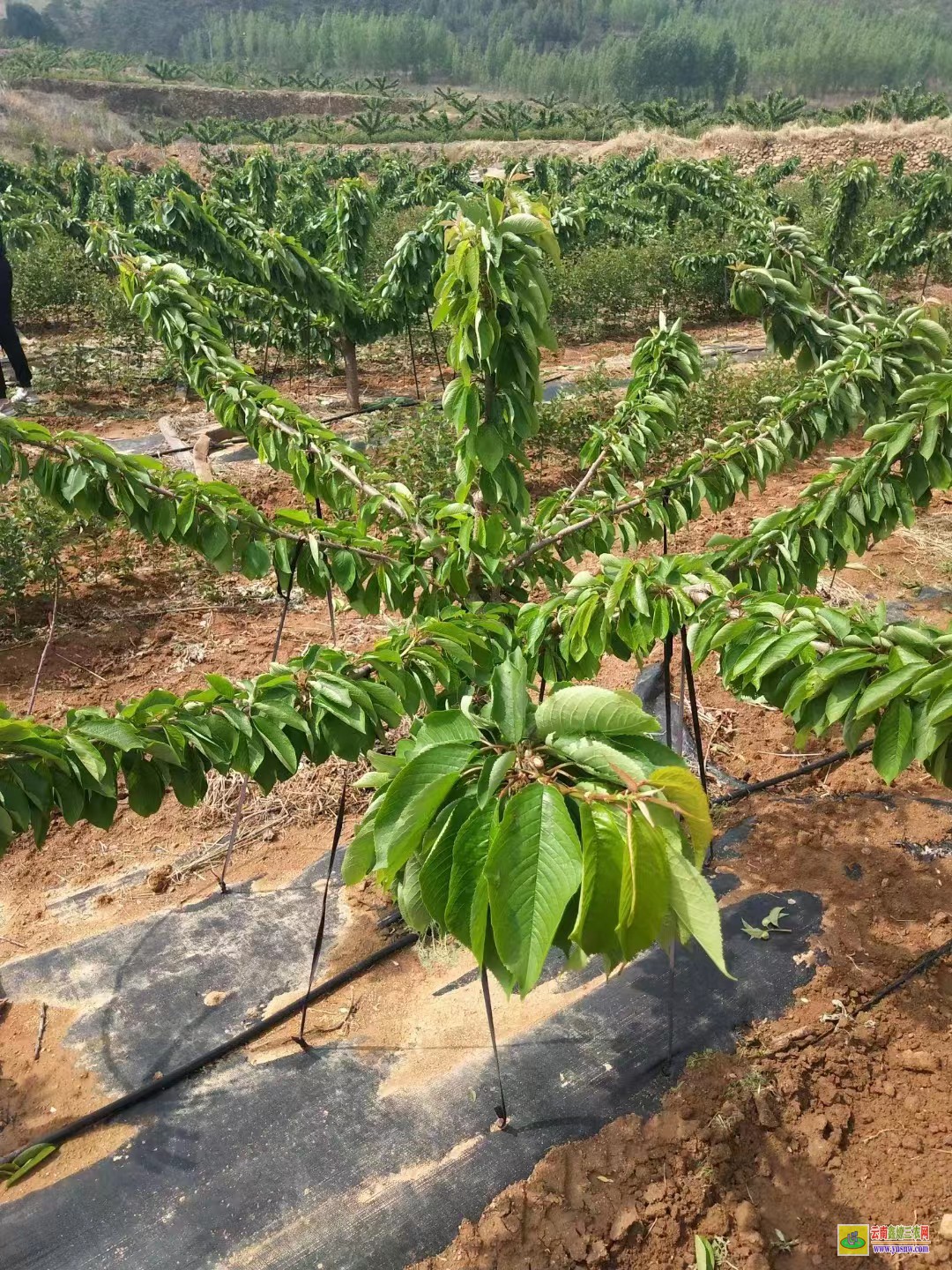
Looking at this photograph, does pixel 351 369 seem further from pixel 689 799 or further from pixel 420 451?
pixel 689 799

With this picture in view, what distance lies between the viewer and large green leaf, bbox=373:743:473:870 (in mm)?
1102

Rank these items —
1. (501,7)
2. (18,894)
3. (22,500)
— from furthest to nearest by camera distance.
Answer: (501,7) < (22,500) < (18,894)

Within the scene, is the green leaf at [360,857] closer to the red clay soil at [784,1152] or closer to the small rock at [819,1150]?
the red clay soil at [784,1152]

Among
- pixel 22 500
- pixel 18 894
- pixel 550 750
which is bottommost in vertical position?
pixel 18 894

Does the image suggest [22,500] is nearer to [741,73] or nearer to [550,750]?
[550,750]

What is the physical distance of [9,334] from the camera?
28.9 ft

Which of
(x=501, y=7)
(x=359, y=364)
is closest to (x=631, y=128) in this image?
(x=359, y=364)

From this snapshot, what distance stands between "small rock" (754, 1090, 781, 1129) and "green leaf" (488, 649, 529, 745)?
190 cm

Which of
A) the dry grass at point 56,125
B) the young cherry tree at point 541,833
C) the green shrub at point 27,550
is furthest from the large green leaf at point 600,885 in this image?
the dry grass at point 56,125

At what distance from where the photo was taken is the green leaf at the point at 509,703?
121 centimetres

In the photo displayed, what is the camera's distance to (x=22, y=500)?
5406 mm

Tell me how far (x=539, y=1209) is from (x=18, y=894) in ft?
8.14

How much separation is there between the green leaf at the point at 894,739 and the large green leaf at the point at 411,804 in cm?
93

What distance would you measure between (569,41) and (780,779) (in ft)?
351
